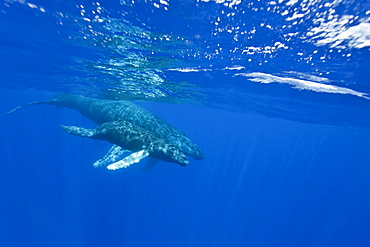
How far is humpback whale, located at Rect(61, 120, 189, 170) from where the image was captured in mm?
8539

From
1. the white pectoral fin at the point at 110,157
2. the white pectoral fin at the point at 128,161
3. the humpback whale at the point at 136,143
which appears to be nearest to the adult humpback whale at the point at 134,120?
the white pectoral fin at the point at 110,157

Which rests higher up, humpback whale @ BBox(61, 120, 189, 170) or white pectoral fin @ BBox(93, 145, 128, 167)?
humpback whale @ BBox(61, 120, 189, 170)

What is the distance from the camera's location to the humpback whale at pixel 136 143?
8.54m

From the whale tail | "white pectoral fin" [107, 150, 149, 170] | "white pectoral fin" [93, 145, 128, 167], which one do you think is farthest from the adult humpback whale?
"white pectoral fin" [107, 150, 149, 170]

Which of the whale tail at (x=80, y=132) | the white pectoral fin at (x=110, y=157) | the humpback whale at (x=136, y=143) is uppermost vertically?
the humpback whale at (x=136, y=143)

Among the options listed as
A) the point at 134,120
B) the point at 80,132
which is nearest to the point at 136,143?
the point at 80,132

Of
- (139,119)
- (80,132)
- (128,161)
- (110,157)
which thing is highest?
(139,119)

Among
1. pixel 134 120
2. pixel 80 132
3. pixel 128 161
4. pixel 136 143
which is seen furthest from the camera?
pixel 134 120

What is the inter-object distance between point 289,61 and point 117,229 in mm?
35032

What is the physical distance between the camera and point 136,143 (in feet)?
31.1

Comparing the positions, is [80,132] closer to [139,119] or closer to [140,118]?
[139,119]

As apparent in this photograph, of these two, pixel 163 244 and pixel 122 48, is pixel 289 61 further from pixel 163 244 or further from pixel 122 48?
pixel 163 244

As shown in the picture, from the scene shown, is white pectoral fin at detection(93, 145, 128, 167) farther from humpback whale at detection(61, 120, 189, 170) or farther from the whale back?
the whale back

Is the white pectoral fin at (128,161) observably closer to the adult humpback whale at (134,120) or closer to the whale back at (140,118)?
the adult humpback whale at (134,120)
